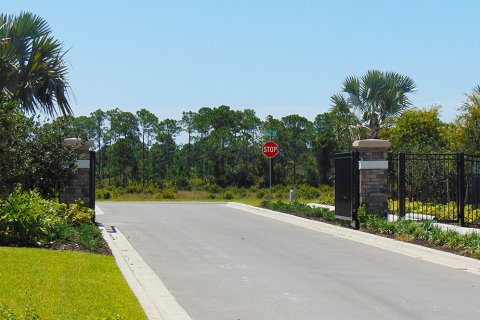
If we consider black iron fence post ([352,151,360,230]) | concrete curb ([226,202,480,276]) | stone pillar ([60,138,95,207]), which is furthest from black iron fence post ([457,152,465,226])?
stone pillar ([60,138,95,207])

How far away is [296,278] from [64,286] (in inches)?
157

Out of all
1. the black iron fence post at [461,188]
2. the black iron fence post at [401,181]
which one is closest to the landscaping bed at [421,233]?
the black iron fence post at [401,181]

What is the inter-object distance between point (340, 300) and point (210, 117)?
193 feet

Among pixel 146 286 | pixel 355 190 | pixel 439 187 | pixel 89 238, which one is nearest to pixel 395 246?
pixel 355 190

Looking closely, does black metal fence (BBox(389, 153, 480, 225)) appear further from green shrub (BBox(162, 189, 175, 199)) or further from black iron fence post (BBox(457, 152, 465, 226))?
green shrub (BBox(162, 189, 175, 199))

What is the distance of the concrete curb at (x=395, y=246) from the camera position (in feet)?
42.8

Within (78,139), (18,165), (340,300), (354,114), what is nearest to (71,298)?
(340,300)

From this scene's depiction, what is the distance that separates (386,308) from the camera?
924 centimetres

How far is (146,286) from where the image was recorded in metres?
10.4

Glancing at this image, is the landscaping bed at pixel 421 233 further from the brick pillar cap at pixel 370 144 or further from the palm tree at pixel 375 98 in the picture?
the palm tree at pixel 375 98

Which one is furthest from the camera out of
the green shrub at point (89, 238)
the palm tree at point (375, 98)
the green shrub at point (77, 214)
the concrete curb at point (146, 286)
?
the palm tree at point (375, 98)

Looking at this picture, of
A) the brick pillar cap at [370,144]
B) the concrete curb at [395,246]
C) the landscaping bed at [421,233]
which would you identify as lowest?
the concrete curb at [395,246]

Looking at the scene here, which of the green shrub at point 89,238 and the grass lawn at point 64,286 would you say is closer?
the grass lawn at point 64,286

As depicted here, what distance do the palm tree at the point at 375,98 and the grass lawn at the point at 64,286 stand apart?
25.8 m
